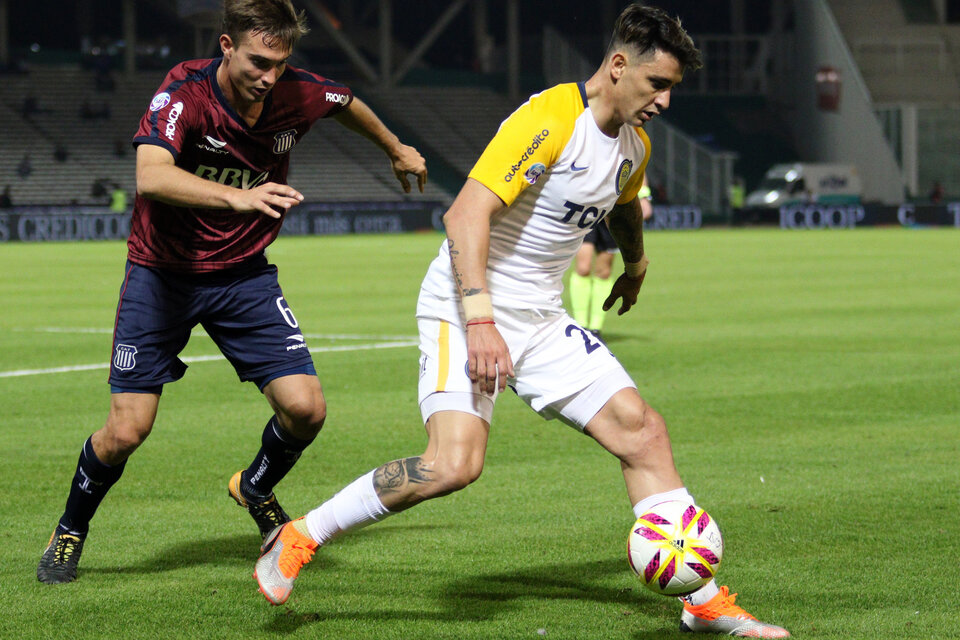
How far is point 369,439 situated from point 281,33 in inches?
157

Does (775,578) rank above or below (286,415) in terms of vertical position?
below

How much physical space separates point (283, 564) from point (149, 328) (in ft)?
4.10

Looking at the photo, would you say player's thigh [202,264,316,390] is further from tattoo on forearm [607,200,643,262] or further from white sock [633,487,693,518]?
white sock [633,487,693,518]

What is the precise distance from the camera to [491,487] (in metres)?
7.31

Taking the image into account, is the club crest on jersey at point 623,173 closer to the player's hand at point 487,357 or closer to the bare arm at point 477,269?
the bare arm at point 477,269

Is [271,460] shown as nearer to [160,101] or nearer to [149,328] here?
[149,328]

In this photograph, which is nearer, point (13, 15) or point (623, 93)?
point (623, 93)

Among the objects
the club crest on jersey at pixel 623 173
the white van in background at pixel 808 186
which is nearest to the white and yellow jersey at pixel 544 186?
the club crest on jersey at pixel 623 173

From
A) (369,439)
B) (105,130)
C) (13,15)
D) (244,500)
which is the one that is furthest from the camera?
(13,15)

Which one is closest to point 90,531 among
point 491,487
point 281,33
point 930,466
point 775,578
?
point 491,487

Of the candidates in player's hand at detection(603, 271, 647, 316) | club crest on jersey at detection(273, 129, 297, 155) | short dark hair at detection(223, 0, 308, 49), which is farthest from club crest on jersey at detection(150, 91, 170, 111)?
player's hand at detection(603, 271, 647, 316)

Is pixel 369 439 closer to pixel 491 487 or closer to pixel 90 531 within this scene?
pixel 491 487

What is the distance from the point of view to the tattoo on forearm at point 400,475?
4.77 metres

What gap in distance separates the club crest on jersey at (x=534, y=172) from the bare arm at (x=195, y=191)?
78cm
